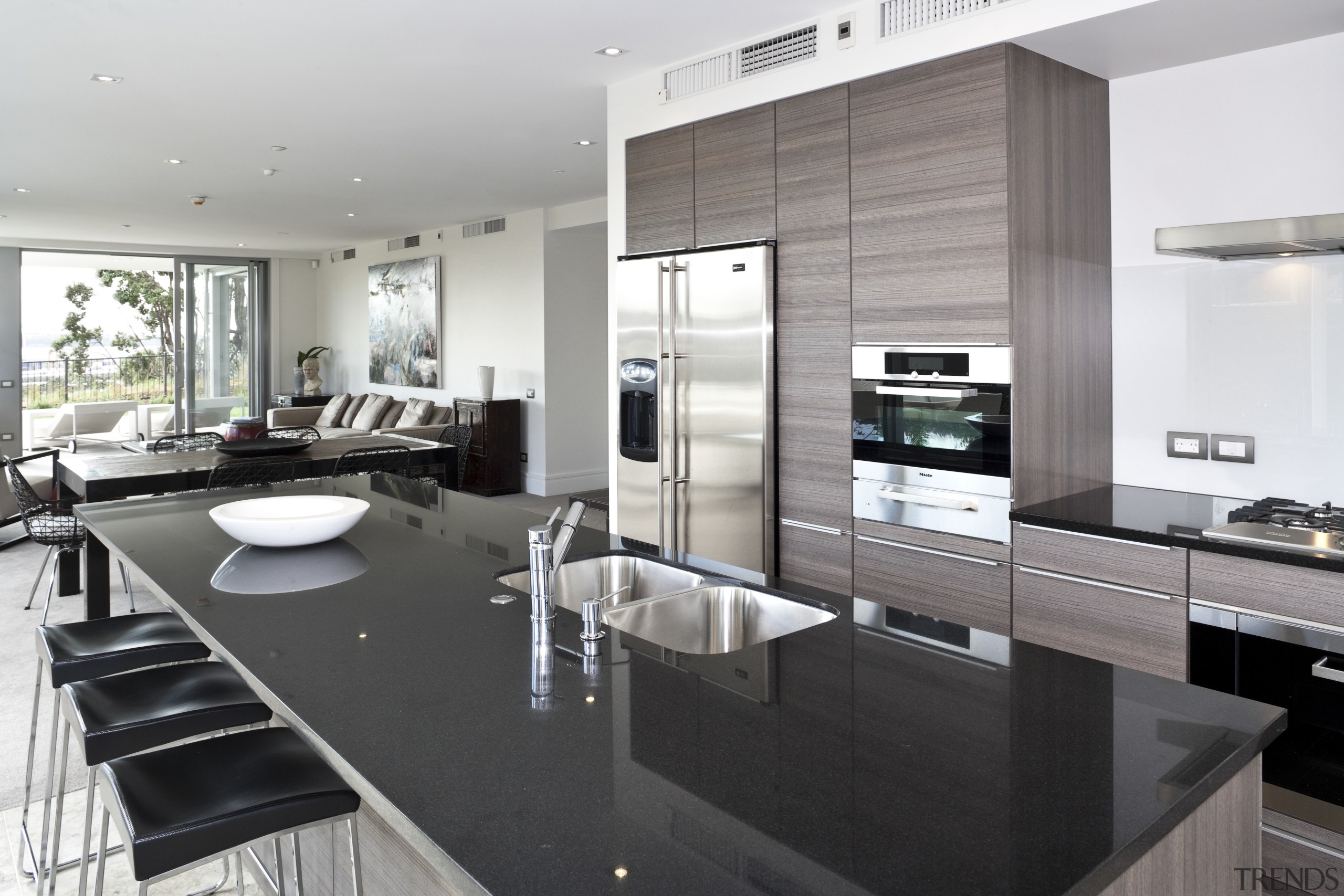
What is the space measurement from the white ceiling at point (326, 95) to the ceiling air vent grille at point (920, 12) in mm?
323

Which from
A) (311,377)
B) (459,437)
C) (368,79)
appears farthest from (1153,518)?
(311,377)

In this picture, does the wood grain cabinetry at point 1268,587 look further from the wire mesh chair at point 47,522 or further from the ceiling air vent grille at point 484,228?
the ceiling air vent grille at point 484,228

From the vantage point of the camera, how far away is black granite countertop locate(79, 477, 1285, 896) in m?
0.93

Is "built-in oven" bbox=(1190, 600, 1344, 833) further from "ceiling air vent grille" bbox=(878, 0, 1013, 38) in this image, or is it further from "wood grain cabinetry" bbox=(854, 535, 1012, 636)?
"ceiling air vent grille" bbox=(878, 0, 1013, 38)

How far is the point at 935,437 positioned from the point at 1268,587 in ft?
3.59

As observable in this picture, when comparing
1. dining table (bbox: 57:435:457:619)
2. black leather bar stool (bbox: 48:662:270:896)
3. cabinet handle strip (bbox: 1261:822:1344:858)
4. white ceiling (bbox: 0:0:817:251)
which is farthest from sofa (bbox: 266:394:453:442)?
cabinet handle strip (bbox: 1261:822:1344:858)

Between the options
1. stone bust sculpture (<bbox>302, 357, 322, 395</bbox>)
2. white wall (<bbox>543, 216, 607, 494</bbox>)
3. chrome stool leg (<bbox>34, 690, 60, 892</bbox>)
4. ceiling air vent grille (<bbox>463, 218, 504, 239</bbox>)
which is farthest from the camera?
stone bust sculpture (<bbox>302, 357, 322, 395</bbox>)

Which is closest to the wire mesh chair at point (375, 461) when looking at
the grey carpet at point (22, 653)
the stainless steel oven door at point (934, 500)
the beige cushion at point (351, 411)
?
the grey carpet at point (22, 653)

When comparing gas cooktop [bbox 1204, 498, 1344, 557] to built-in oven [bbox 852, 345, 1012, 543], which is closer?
gas cooktop [bbox 1204, 498, 1344, 557]

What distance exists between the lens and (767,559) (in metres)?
3.70

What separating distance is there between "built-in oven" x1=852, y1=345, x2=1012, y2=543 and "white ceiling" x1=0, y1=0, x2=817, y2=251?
1.42 meters

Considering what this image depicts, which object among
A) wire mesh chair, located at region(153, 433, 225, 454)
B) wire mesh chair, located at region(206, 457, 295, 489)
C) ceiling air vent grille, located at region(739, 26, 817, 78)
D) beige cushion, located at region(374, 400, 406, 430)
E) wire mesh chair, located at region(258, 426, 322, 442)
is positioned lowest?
wire mesh chair, located at region(206, 457, 295, 489)

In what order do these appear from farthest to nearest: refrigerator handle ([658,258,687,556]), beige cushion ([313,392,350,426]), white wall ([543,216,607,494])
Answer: beige cushion ([313,392,350,426]) → white wall ([543,216,607,494]) → refrigerator handle ([658,258,687,556])

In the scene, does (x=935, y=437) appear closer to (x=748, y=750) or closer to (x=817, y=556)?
(x=817, y=556)
